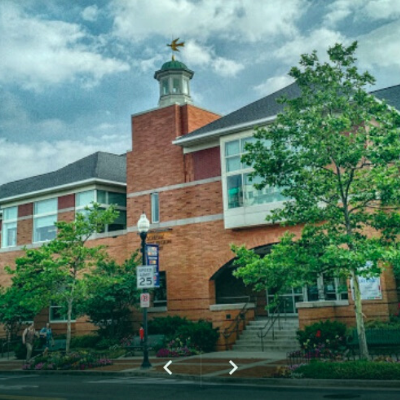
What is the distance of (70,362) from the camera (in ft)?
64.3

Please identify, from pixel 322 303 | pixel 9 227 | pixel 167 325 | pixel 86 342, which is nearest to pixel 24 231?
pixel 9 227

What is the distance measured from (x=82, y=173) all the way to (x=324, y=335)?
63.5 feet

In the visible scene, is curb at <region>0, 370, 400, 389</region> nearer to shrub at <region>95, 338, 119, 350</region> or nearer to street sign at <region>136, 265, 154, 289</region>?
street sign at <region>136, 265, 154, 289</region>

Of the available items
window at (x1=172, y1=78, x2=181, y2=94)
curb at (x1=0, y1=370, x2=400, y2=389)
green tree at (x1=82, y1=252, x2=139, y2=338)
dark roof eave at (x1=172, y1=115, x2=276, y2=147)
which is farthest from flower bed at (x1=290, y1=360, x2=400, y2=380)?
window at (x1=172, y1=78, x2=181, y2=94)

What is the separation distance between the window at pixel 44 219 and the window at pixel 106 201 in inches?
93.5

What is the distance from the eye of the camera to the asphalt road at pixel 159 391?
1107 cm

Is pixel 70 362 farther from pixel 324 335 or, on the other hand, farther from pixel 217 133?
pixel 217 133

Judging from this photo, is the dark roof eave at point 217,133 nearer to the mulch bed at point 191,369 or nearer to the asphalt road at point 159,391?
Result: the mulch bed at point 191,369

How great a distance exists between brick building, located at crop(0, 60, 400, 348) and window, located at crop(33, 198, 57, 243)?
100 cm

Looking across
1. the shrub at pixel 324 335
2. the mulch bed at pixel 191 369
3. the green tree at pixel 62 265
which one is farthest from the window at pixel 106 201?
the shrub at pixel 324 335

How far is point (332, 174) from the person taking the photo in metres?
15.2

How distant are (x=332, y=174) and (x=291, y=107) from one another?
2.35 meters

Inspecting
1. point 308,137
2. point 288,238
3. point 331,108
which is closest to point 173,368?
point 288,238

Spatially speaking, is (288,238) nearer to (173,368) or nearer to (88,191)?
(173,368)
